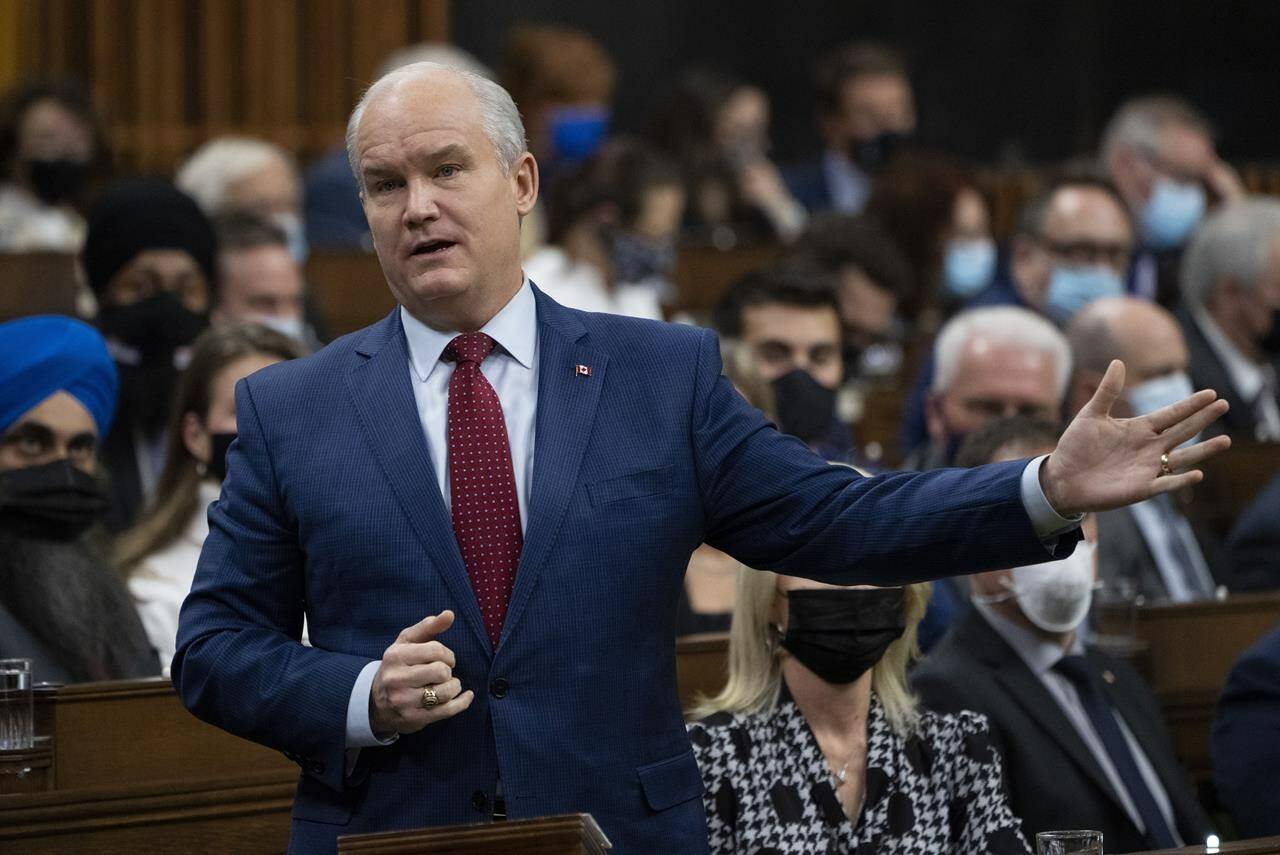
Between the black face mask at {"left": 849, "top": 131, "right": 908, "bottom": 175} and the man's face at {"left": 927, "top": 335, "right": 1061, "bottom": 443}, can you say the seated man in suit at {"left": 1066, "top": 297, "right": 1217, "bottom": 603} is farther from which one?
the black face mask at {"left": 849, "top": 131, "right": 908, "bottom": 175}

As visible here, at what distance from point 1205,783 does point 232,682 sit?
7.93 feet

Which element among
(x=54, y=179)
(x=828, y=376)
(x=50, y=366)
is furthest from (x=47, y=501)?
(x=54, y=179)

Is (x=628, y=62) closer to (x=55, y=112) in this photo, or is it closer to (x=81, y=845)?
(x=55, y=112)

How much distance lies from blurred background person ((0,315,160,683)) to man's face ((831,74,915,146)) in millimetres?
5030

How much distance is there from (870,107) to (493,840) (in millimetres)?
6814

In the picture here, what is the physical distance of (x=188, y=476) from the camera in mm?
3896

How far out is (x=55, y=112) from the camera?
22.2 feet

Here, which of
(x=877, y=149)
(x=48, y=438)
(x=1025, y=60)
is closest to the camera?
(x=48, y=438)

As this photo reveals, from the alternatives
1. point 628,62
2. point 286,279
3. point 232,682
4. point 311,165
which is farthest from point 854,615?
point 628,62

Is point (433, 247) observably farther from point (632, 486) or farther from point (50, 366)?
point (50, 366)

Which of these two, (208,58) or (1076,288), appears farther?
(208,58)

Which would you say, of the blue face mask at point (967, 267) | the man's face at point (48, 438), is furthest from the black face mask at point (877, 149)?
the man's face at point (48, 438)

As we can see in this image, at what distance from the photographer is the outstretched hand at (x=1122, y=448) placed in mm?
2043

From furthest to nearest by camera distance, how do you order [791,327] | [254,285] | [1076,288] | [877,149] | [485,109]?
[877,149] → [1076,288] → [254,285] → [791,327] → [485,109]
